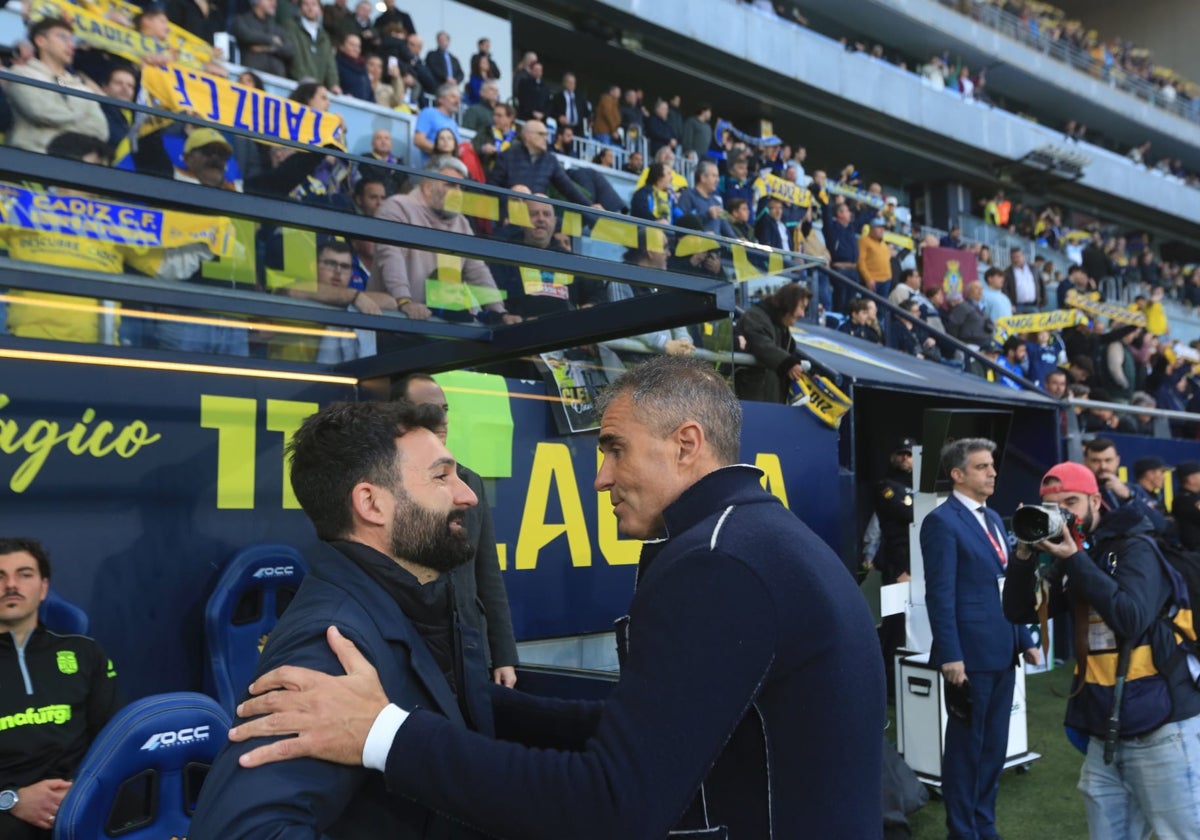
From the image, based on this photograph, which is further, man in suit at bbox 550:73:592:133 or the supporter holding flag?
man in suit at bbox 550:73:592:133

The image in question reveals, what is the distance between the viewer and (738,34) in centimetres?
1961

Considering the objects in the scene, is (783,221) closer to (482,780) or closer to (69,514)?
(69,514)

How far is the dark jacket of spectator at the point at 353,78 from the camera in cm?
994

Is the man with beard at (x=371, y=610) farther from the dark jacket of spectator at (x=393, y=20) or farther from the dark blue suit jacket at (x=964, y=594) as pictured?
the dark jacket of spectator at (x=393, y=20)

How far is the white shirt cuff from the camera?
4.75 feet

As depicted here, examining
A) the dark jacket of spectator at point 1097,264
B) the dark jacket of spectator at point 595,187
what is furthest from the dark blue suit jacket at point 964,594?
the dark jacket of spectator at point 1097,264

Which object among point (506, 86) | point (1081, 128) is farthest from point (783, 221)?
point (1081, 128)

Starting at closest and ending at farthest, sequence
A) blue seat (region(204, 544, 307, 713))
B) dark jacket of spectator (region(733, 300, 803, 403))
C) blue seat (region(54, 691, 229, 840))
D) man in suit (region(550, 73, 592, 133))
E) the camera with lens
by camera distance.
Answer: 1. blue seat (region(54, 691, 229, 840))
2. the camera with lens
3. blue seat (region(204, 544, 307, 713))
4. dark jacket of spectator (region(733, 300, 803, 403))
5. man in suit (region(550, 73, 592, 133))

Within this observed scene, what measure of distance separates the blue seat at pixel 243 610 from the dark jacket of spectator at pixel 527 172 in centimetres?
377

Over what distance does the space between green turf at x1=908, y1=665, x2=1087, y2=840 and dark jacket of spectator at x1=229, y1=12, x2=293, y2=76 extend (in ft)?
25.8

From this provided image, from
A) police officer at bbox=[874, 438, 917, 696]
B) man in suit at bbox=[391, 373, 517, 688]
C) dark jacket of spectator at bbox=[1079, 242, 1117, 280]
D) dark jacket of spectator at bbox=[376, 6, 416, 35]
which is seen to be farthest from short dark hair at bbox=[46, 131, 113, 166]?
dark jacket of spectator at bbox=[1079, 242, 1117, 280]

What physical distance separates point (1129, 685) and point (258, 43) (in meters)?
8.51

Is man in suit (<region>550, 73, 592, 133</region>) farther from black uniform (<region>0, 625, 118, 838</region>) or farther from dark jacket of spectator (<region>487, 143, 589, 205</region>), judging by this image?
black uniform (<region>0, 625, 118, 838</region>)

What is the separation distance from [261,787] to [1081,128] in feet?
111
